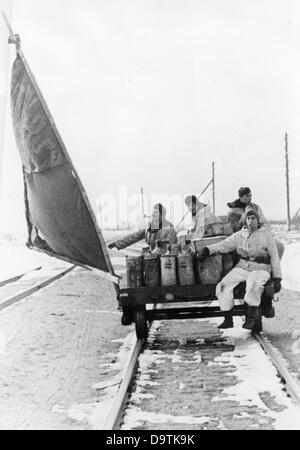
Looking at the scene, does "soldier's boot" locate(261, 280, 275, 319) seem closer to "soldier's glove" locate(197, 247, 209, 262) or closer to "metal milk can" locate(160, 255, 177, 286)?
"soldier's glove" locate(197, 247, 209, 262)

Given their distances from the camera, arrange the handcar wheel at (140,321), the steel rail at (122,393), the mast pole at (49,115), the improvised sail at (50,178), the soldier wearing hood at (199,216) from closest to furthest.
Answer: the steel rail at (122,393) < the mast pole at (49,115) < the improvised sail at (50,178) < the handcar wheel at (140,321) < the soldier wearing hood at (199,216)

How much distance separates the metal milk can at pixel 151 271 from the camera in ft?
25.0

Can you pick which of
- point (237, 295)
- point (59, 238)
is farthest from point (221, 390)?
point (59, 238)

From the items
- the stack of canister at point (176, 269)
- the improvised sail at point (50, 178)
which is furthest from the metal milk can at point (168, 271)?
the improvised sail at point (50, 178)

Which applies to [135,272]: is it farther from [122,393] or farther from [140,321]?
[122,393]

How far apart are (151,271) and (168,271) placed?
23 cm

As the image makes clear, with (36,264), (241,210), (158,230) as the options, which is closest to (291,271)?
(158,230)

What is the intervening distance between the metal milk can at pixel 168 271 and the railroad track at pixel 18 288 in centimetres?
456

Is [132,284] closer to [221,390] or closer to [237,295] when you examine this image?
[237,295]

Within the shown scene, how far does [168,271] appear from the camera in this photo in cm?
757


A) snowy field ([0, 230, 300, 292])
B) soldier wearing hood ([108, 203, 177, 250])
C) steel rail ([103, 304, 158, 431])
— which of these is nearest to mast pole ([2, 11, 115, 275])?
steel rail ([103, 304, 158, 431])

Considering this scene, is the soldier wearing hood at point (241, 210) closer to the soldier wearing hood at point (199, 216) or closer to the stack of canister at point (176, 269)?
the soldier wearing hood at point (199, 216)

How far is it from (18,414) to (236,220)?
5246 millimetres

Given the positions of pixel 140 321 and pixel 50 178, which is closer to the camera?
pixel 50 178
